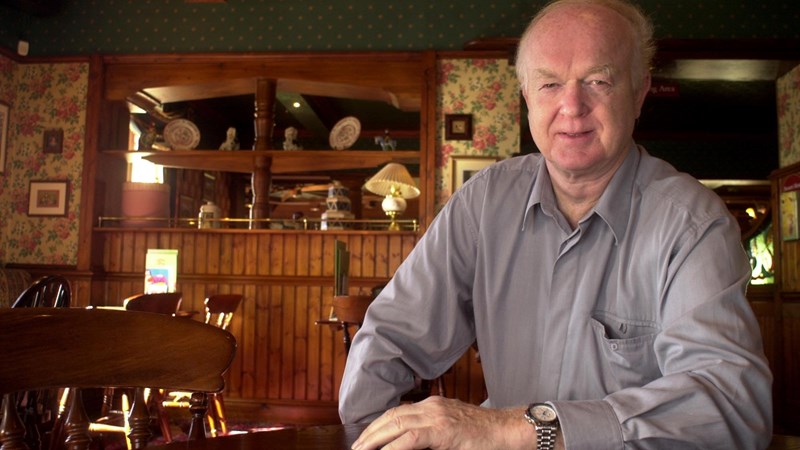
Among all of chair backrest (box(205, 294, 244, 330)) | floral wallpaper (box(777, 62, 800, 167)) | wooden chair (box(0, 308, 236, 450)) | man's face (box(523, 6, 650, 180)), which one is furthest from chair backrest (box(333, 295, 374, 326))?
floral wallpaper (box(777, 62, 800, 167))

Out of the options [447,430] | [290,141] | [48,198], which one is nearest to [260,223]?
[290,141]

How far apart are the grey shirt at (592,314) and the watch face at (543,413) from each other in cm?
2

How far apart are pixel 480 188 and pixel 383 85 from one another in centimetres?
432

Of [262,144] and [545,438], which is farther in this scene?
[262,144]

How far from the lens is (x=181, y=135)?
5.96 metres

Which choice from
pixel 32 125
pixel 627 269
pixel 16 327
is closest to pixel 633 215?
pixel 627 269

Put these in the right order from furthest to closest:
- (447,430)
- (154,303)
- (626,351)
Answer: (154,303), (626,351), (447,430)

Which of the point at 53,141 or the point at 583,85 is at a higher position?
the point at 53,141

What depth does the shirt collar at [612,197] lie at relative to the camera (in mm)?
1308

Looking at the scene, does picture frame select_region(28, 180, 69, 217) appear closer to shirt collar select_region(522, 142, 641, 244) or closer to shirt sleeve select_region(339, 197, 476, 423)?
shirt sleeve select_region(339, 197, 476, 423)

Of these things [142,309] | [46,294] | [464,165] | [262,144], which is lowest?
[142,309]

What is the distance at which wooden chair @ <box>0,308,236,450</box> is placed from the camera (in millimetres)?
979

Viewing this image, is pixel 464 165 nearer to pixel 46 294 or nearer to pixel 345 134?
pixel 345 134

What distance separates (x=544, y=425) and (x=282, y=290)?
15.6 feet
